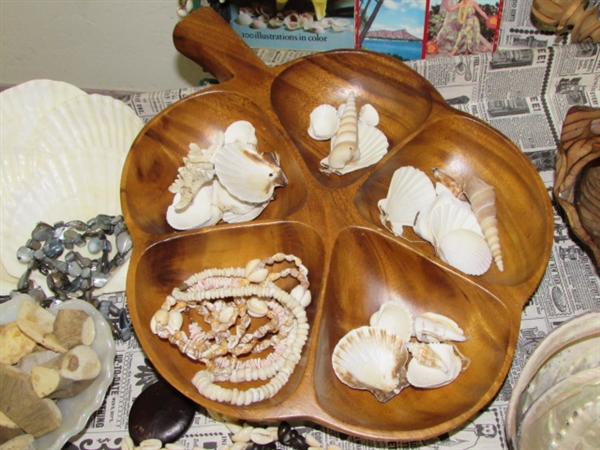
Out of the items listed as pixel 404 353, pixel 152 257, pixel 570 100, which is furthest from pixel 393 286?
pixel 570 100

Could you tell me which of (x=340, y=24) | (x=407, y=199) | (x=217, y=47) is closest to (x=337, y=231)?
(x=407, y=199)

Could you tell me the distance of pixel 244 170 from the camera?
657 millimetres

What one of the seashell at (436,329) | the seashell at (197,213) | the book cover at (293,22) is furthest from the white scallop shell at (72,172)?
the seashell at (436,329)

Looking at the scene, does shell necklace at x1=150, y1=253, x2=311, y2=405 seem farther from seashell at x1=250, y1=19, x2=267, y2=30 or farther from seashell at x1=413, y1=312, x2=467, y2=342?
seashell at x1=250, y1=19, x2=267, y2=30

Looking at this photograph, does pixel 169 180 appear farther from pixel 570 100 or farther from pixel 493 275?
pixel 570 100

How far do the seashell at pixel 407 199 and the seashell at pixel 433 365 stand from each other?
0.42ft

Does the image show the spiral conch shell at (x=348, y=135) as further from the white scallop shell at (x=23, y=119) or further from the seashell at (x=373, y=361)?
the white scallop shell at (x=23, y=119)

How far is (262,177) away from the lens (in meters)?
0.66

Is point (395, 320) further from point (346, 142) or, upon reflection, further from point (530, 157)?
point (530, 157)

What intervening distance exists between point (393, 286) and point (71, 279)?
0.36 m

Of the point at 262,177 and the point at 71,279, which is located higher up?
the point at 262,177

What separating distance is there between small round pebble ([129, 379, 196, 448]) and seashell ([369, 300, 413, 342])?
217 mm

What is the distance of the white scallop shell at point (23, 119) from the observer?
77 centimetres

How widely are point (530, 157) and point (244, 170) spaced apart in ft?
1.21
